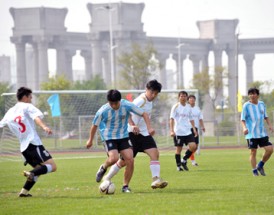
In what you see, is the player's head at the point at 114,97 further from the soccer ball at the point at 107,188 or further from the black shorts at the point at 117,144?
the soccer ball at the point at 107,188

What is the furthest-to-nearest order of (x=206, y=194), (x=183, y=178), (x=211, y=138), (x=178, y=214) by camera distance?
(x=211, y=138)
(x=183, y=178)
(x=206, y=194)
(x=178, y=214)

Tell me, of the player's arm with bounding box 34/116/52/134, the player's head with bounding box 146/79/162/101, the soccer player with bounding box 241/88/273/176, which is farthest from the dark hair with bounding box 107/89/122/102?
the soccer player with bounding box 241/88/273/176

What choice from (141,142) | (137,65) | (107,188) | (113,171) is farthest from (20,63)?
(107,188)

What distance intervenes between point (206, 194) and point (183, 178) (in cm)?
480

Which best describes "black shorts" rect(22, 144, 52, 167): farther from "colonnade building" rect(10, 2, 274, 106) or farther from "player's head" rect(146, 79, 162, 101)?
"colonnade building" rect(10, 2, 274, 106)

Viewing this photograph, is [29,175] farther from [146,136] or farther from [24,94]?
[146,136]

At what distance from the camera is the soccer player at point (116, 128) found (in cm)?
1550

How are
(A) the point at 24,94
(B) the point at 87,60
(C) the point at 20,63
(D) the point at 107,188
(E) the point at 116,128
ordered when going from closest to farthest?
(A) the point at 24,94, (D) the point at 107,188, (E) the point at 116,128, (C) the point at 20,63, (B) the point at 87,60

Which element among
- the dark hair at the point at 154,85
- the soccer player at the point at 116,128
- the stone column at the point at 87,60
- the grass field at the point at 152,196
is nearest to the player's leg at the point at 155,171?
the grass field at the point at 152,196

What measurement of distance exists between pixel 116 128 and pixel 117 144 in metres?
0.30

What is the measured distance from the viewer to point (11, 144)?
36688 mm

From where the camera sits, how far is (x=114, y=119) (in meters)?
15.6

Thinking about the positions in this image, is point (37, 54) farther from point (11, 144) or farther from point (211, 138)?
point (11, 144)

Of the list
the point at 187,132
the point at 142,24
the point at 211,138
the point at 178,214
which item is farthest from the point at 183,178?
the point at 142,24
